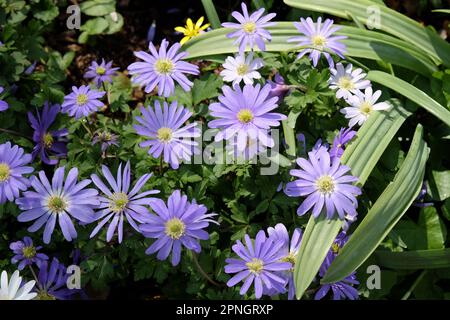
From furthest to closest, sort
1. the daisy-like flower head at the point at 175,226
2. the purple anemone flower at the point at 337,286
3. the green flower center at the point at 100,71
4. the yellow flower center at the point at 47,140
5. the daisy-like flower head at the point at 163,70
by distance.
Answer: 1. the green flower center at the point at 100,71
2. the yellow flower center at the point at 47,140
3. the daisy-like flower head at the point at 163,70
4. the purple anemone flower at the point at 337,286
5. the daisy-like flower head at the point at 175,226

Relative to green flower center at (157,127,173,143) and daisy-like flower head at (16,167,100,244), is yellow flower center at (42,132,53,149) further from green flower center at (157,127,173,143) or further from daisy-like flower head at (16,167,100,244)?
green flower center at (157,127,173,143)

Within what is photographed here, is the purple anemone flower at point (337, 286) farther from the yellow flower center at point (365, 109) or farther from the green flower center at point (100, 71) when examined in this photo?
the green flower center at point (100, 71)

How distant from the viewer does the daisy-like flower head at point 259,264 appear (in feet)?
5.11

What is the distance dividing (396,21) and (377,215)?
0.75 meters

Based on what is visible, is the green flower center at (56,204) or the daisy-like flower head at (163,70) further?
the daisy-like flower head at (163,70)

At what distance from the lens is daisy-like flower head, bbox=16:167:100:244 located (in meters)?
1.58

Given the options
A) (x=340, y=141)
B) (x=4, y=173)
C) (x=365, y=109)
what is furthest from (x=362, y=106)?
(x=4, y=173)

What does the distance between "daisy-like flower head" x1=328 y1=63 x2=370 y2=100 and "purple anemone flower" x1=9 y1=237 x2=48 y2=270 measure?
974mm

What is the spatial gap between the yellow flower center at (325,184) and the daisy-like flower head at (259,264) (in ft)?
0.58

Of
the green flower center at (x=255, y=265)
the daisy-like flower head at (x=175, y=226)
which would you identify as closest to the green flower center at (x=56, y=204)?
the daisy-like flower head at (x=175, y=226)

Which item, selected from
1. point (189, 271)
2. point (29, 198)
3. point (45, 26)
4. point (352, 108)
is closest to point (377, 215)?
point (352, 108)

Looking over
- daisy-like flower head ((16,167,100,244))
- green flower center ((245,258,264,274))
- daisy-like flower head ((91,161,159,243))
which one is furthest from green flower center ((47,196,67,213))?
green flower center ((245,258,264,274))

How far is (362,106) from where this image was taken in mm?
1822
